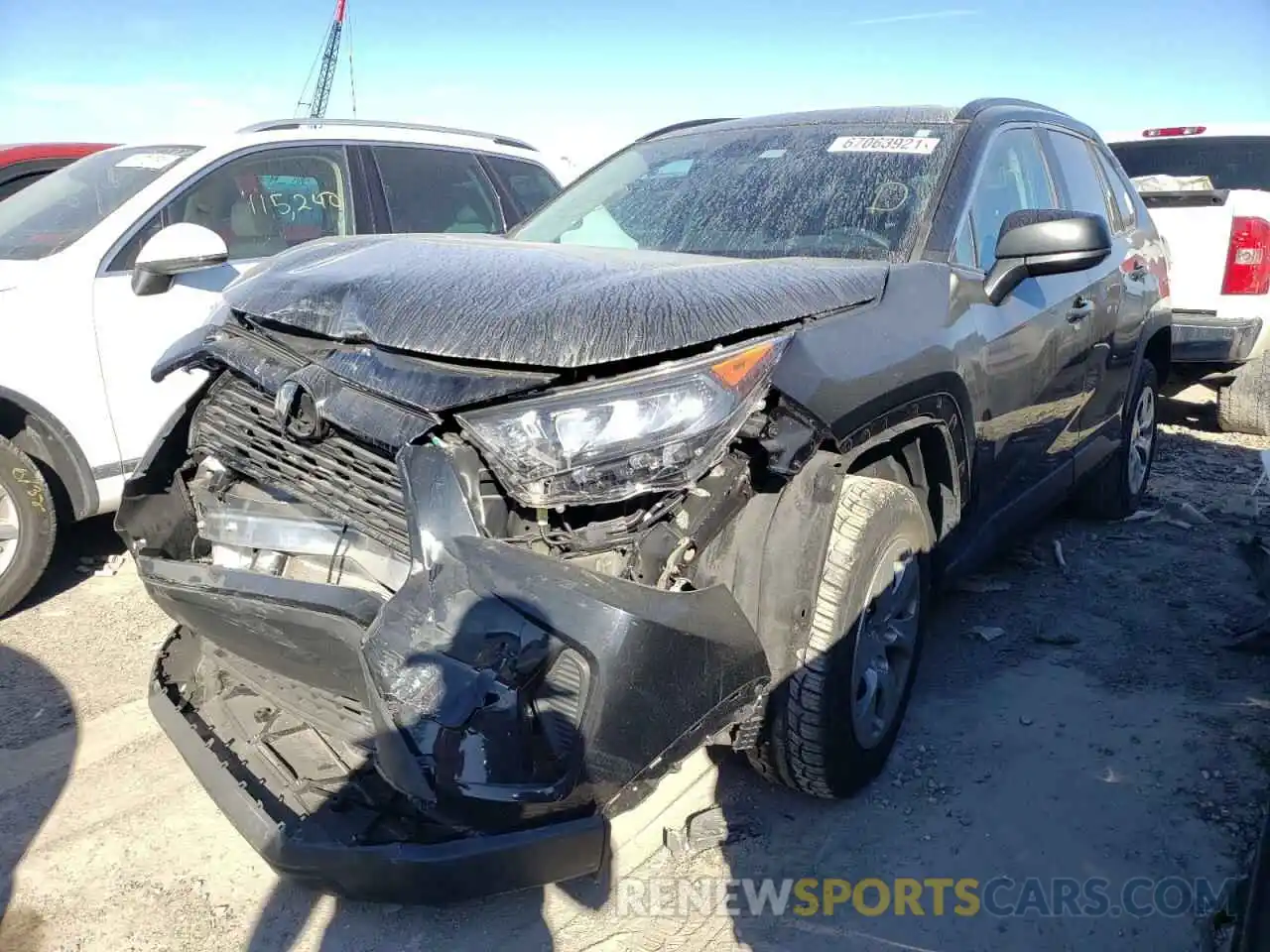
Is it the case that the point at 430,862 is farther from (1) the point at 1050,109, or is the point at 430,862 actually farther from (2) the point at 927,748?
(1) the point at 1050,109

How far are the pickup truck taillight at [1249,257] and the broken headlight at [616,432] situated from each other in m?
5.73

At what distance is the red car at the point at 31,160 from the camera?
6234 mm

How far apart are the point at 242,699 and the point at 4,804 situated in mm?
824

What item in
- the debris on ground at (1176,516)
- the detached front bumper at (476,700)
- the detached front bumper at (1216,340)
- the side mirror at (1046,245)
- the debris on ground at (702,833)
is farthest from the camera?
the detached front bumper at (1216,340)

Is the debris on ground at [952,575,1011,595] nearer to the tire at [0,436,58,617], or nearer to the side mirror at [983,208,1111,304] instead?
the side mirror at [983,208,1111,304]

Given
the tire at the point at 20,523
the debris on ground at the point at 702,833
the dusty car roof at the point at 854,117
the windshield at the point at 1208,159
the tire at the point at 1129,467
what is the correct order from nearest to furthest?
the debris on ground at the point at 702,833 → the dusty car roof at the point at 854,117 → the tire at the point at 20,523 → the tire at the point at 1129,467 → the windshield at the point at 1208,159

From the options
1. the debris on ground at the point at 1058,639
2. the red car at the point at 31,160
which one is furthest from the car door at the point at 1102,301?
the red car at the point at 31,160

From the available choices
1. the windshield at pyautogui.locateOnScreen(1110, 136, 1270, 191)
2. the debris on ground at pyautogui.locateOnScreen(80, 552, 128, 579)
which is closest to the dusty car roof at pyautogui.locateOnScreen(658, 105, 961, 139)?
the debris on ground at pyautogui.locateOnScreen(80, 552, 128, 579)

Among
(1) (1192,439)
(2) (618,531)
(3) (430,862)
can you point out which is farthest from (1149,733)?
(1) (1192,439)

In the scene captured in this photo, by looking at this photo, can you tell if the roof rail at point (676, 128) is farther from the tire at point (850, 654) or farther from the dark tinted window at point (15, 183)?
the dark tinted window at point (15, 183)

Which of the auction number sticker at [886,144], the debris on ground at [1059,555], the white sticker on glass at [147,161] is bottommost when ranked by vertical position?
the debris on ground at [1059,555]

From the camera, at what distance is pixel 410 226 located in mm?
4996

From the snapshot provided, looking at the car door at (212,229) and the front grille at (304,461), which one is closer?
the front grille at (304,461)

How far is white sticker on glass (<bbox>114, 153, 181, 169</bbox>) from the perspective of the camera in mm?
4480
